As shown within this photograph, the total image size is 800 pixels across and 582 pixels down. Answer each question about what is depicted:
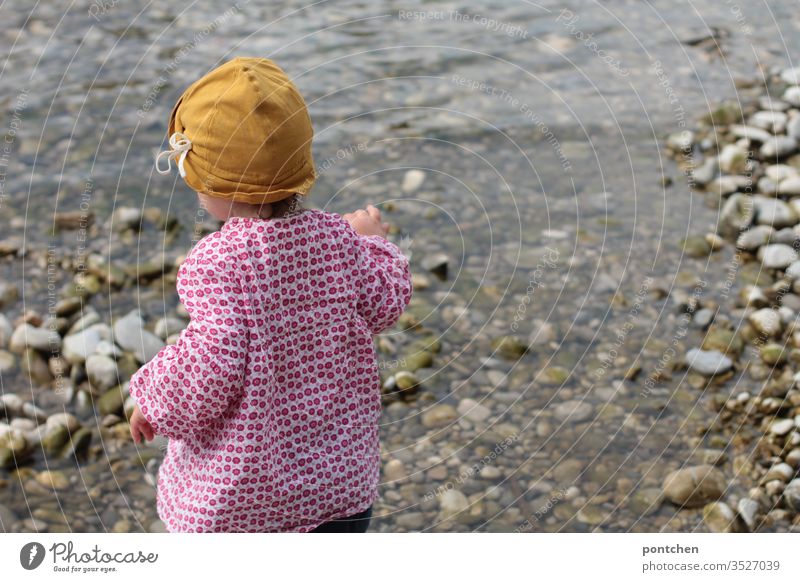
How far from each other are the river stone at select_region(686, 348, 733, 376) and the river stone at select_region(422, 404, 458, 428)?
77 centimetres

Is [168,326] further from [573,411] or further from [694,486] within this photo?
[694,486]

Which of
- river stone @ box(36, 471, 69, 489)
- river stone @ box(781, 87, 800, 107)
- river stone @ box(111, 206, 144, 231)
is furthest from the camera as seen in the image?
river stone @ box(781, 87, 800, 107)

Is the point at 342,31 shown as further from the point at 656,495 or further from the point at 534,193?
the point at 656,495

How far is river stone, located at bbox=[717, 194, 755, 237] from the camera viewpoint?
148 inches

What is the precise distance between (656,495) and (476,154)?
A: 191 cm

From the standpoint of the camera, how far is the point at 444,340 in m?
3.29

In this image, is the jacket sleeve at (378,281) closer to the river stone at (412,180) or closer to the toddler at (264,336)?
the toddler at (264,336)

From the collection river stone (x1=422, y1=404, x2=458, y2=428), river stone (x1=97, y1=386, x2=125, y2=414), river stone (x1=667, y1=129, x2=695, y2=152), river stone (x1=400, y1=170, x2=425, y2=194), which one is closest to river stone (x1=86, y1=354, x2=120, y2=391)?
river stone (x1=97, y1=386, x2=125, y2=414)

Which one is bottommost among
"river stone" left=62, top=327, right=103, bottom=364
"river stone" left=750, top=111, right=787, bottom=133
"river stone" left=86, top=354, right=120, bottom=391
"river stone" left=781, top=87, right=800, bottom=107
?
"river stone" left=86, top=354, right=120, bottom=391

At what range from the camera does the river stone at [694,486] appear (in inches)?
106

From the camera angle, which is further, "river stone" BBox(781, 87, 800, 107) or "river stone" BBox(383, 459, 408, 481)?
"river stone" BBox(781, 87, 800, 107)

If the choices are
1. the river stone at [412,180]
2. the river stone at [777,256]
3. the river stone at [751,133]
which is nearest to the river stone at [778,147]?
the river stone at [751,133]

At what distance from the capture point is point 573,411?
3010mm

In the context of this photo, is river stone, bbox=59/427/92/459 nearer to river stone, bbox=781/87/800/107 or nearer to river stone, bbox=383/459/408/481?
river stone, bbox=383/459/408/481
